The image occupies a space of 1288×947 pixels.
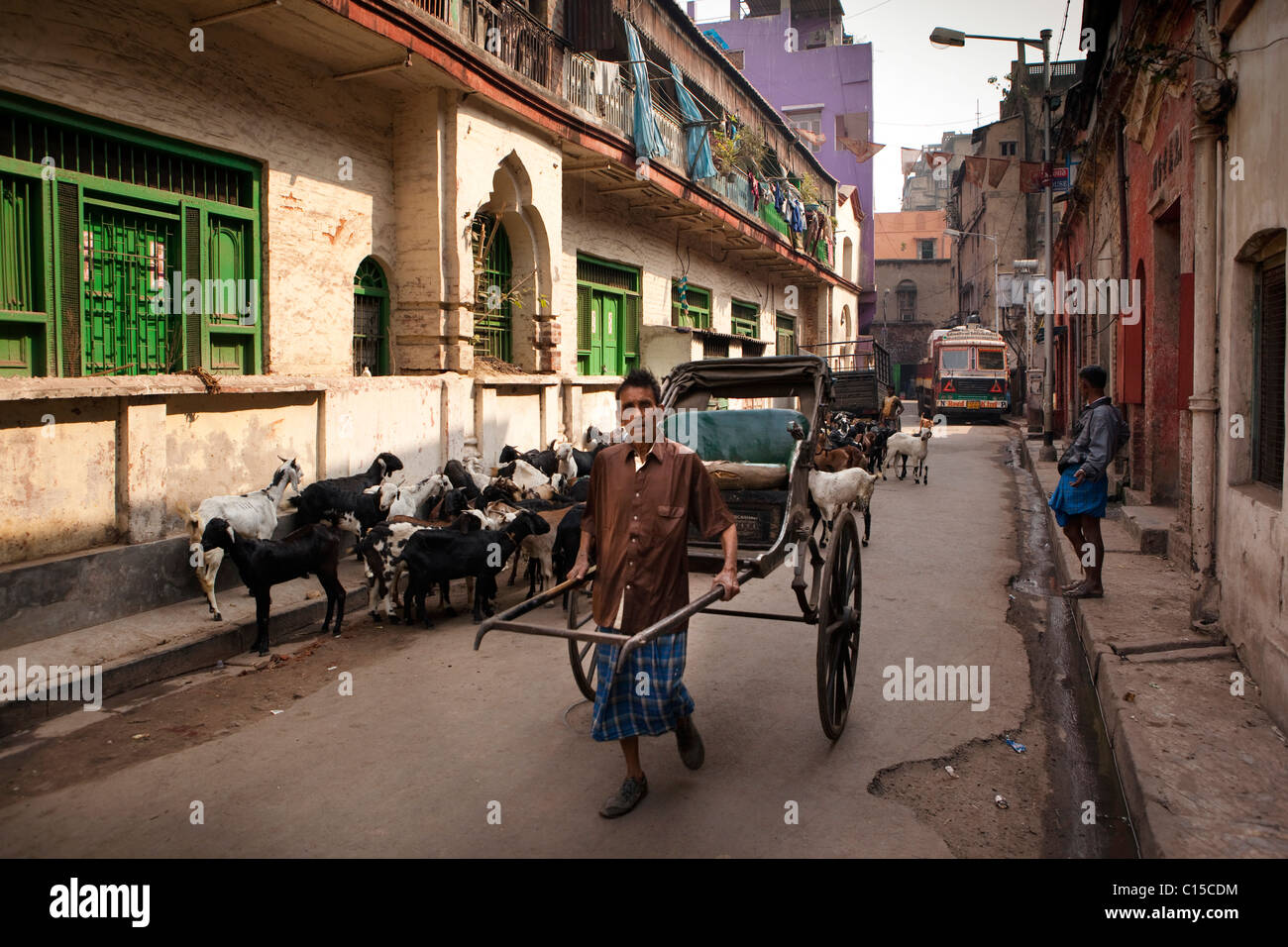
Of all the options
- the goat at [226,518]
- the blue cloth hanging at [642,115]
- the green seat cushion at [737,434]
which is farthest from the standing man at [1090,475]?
the blue cloth hanging at [642,115]

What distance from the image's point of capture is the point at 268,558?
642cm

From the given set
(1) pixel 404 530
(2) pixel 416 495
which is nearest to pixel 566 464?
(2) pixel 416 495

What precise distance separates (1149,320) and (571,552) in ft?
27.7

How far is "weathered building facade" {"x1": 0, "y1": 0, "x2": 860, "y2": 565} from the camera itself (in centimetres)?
684

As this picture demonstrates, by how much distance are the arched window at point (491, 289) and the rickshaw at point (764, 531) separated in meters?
5.86

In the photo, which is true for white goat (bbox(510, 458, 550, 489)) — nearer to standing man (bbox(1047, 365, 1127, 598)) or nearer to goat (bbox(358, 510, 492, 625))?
goat (bbox(358, 510, 492, 625))

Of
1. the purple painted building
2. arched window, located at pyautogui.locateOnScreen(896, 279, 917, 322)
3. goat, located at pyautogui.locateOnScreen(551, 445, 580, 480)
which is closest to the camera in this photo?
goat, located at pyautogui.locateOnScreen(551, 445, 580, 480)

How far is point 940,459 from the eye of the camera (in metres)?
20.7

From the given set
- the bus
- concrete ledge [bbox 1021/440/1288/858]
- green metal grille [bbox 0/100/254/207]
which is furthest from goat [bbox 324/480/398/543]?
the bus

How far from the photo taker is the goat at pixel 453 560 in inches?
271

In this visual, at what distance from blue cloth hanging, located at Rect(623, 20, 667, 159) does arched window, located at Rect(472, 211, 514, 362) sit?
3282 mm
